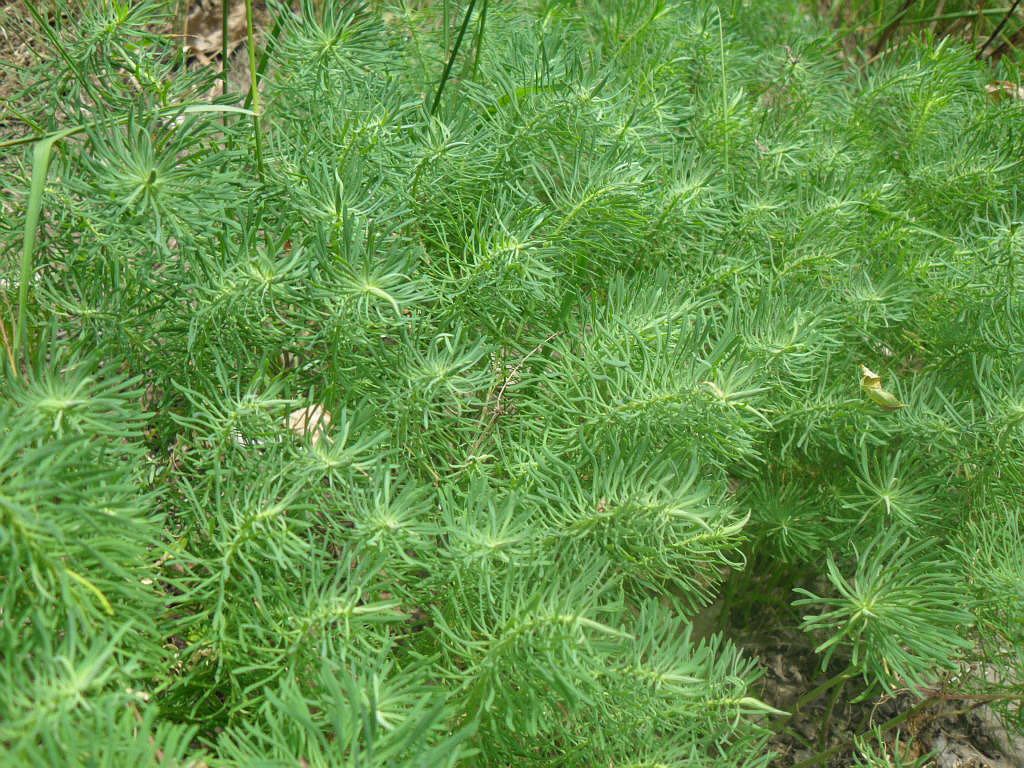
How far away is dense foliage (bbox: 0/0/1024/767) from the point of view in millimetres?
887

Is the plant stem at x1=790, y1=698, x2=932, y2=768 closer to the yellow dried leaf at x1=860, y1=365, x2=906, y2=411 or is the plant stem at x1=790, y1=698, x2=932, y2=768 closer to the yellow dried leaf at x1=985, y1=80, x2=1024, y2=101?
the yellow dried leaf at x1=860, y1=365, x2=906, y2=411

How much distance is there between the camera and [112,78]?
46.4 inches

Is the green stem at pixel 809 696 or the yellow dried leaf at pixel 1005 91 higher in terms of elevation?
the yellow dried leaf at pixel 1005 91

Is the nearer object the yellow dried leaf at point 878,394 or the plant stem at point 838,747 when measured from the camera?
the yellow dried leaf at point 878,394

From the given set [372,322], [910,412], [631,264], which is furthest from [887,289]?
[372,322]

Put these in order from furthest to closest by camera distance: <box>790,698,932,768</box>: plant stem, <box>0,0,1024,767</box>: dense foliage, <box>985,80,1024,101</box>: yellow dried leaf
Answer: <box>985,80,1024,101</box>: yellow dried leaf, <box>790,698,932,768</box>: plant stem, <box>0,0,1024,767</box>: dense foliage

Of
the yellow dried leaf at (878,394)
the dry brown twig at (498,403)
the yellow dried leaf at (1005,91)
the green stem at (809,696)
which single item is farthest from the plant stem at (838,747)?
the yellow dried leaf at (1005,91)

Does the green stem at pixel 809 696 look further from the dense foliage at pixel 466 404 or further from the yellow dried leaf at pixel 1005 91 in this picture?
the yellow dried leaf at pixel 1005 91

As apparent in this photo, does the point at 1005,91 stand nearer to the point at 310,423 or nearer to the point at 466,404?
the point at 466,404

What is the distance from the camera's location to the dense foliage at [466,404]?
34.9 inches

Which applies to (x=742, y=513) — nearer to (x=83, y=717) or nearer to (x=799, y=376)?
(x=799, y=376)

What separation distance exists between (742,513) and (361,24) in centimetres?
95

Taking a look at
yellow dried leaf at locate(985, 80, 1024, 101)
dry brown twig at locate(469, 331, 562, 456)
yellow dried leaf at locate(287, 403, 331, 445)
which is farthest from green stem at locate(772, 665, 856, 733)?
yellow dried leaf at locate(985, 80, 1024, 101)

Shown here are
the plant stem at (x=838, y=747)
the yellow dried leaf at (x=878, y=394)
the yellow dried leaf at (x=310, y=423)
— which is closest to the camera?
the yellow dried leaf at (x=310, y=423)
